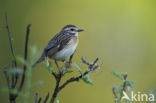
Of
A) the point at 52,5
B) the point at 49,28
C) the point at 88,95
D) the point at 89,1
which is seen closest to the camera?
the point at 88,95

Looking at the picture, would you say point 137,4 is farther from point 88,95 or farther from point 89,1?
point 88,95

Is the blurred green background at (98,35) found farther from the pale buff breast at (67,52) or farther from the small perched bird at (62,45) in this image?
the pale buff breast at (67,52)

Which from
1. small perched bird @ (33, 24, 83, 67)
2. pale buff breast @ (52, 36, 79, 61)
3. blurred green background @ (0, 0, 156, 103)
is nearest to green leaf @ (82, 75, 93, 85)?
small perched bird @ (33, 24, 83, 67)

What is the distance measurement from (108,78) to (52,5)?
1.87 metres

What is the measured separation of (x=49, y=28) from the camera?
20.6 feet

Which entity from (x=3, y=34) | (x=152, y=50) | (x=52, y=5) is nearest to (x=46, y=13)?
Result: (x=52, y=5)

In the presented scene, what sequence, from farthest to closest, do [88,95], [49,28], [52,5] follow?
[52,5]
[49,28]
[88,95]

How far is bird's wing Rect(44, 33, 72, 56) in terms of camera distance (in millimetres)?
2735

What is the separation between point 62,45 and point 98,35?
12.6ft

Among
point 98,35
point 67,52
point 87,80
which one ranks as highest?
point 87,80

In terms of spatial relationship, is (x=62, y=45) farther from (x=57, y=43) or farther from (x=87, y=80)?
(x=87, y=80)

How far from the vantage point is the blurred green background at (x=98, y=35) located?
19.0ft

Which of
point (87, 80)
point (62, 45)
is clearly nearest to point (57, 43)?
Result: point (62, 45)

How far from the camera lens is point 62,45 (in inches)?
117
